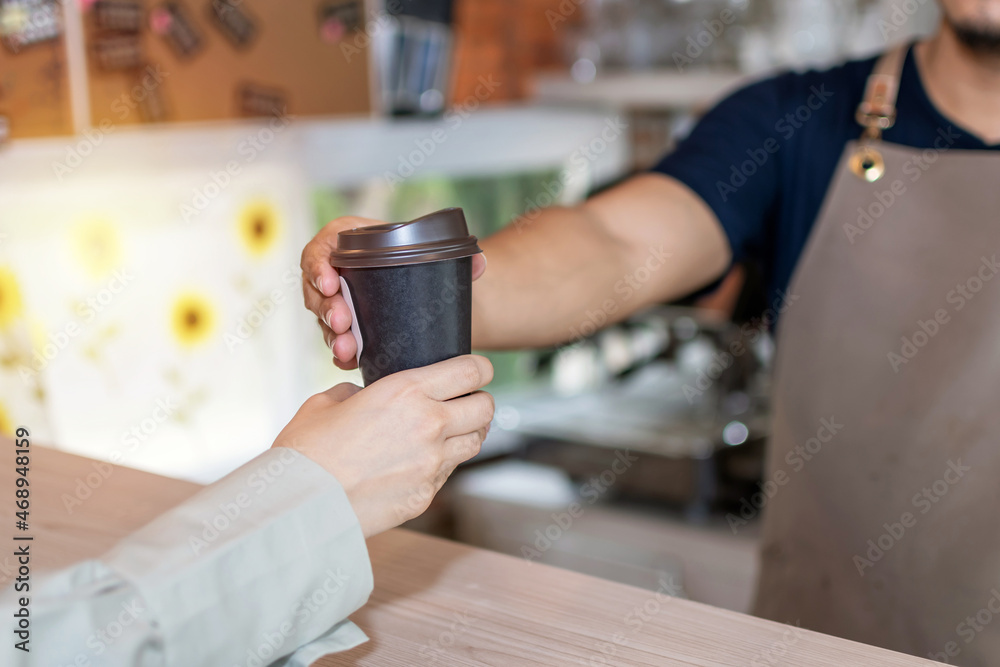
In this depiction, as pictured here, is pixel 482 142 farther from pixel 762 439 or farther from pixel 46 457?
pixel 46 457

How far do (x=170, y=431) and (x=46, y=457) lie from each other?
101 centimetres

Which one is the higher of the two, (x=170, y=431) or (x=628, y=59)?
(x=628, y=59)

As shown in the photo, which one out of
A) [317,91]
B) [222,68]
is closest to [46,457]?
[222,68]

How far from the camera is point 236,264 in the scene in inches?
79.2
